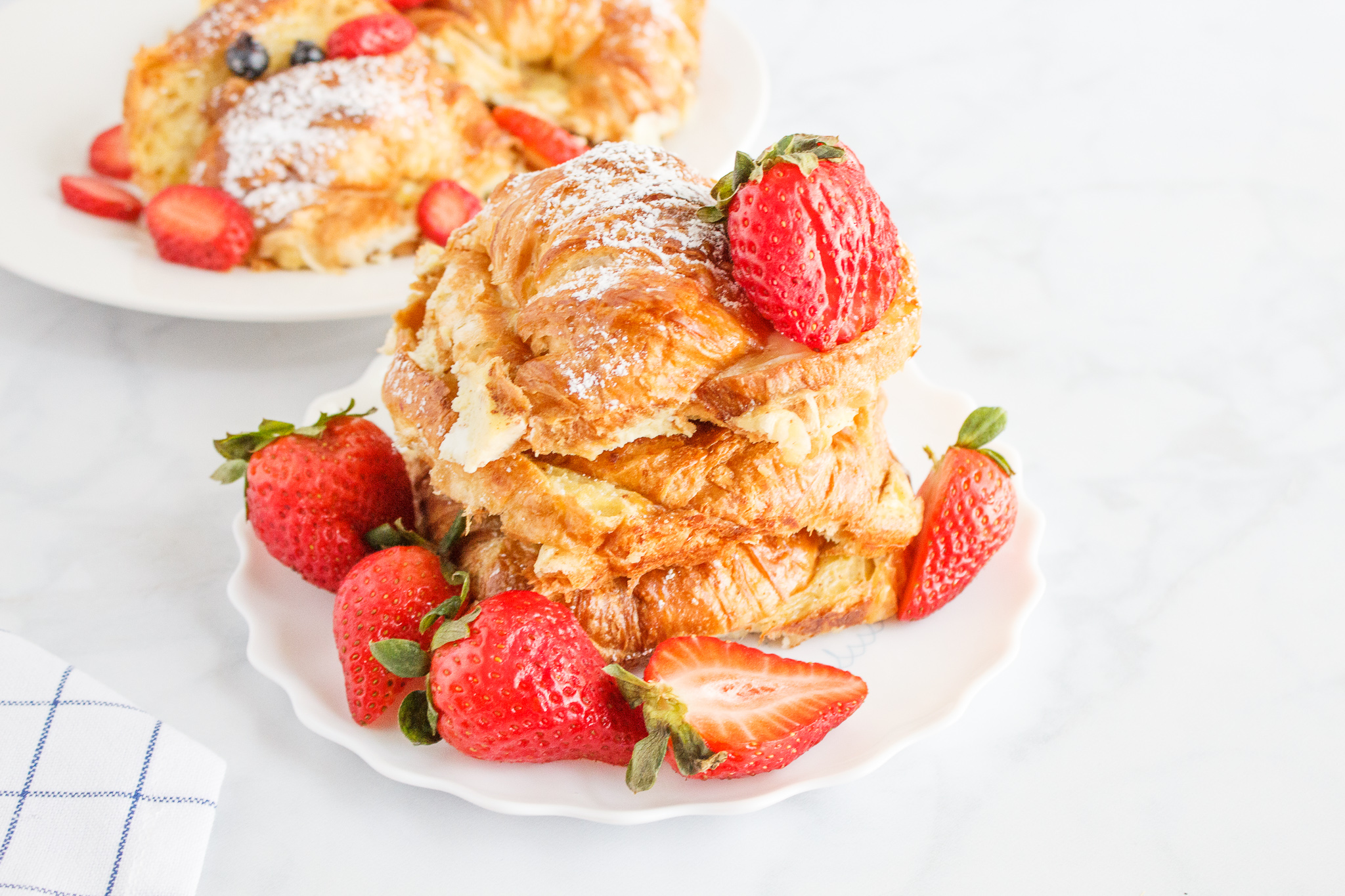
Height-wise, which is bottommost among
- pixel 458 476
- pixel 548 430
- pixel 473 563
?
pixel 473 563

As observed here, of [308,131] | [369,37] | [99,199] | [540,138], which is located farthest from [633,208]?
[99,199]

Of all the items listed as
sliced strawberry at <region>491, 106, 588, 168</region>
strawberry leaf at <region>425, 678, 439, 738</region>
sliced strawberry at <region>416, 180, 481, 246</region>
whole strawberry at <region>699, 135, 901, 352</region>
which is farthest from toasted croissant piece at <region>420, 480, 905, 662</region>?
sliced strawberry at <region>491, 106, 588, 168</region>

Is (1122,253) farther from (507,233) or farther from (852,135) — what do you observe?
(507,233)

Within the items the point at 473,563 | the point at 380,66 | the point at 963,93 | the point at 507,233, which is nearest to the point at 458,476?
the point at 473,563

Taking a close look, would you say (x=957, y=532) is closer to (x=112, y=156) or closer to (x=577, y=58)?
(x=577, y=58)

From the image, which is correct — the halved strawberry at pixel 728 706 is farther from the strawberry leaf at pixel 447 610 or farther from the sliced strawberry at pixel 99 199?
the sliced strawberry at pixel 99 199

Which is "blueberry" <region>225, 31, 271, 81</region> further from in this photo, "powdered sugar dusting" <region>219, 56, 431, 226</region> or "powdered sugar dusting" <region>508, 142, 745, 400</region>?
"powdered sugar dusting" <region>508, 142, 745, 400</region>
